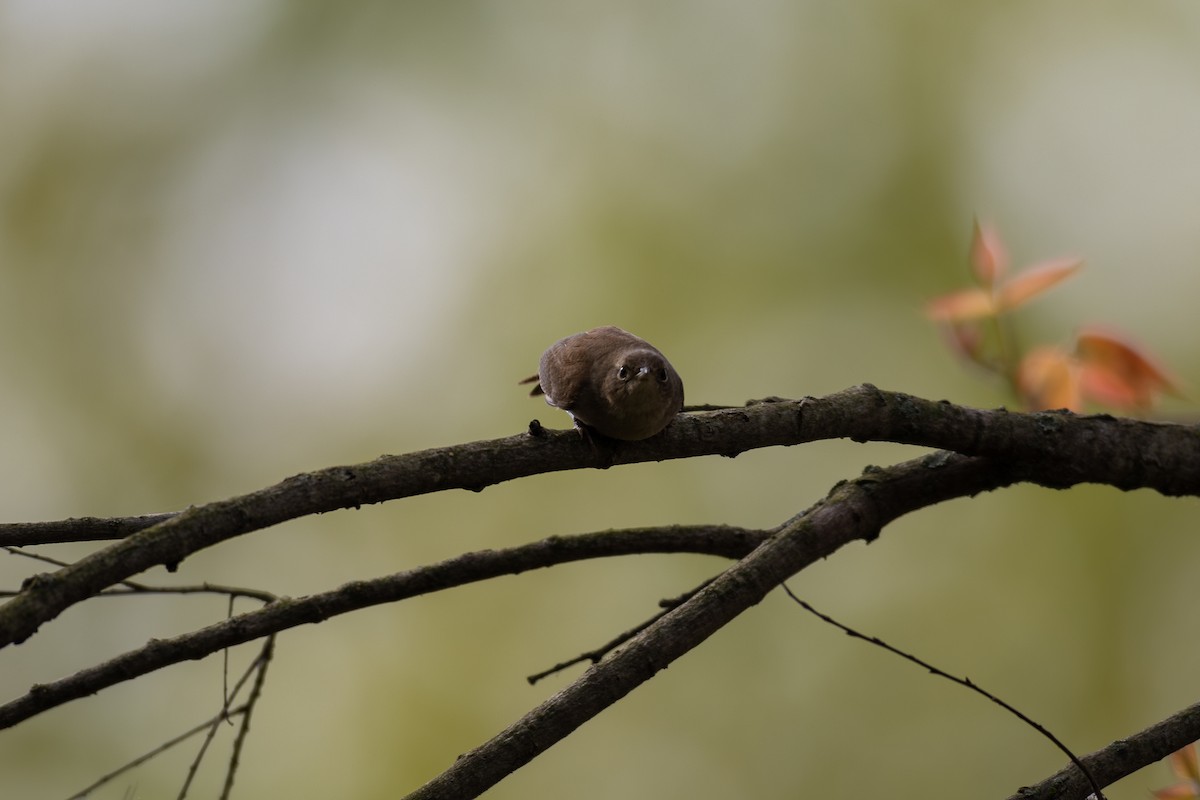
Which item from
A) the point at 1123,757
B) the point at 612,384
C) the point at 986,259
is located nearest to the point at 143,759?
the point at 612,384

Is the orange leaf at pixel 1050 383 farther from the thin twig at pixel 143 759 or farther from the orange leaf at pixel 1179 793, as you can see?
the thin twig at pixel 143 759

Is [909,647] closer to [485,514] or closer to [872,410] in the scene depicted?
[485,514]

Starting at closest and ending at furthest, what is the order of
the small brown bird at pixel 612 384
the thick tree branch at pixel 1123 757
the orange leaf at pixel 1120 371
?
the thick tree branch at pixel 1123 757, the small brown bird at pixel 612 384, the orange leaf at pixel 1120 371

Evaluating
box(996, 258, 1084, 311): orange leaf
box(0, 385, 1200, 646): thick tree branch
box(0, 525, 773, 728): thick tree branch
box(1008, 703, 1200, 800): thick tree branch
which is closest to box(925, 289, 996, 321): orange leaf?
box(996, 258, 1084, 311): orange leaf

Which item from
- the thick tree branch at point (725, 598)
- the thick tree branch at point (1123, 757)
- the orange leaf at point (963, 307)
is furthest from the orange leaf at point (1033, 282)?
the thick tree branch at point (1123, 757)

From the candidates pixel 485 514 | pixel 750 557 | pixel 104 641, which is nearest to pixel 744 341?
pixel 485 514
